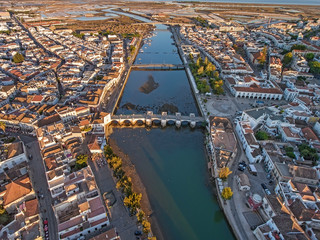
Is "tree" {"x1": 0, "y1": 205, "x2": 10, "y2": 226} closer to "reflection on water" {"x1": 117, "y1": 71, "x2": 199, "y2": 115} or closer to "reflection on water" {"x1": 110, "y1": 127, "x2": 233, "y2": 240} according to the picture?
"reflection on water" {"x1": 110, "y1": 127, "x2": 233, "y2": 240}

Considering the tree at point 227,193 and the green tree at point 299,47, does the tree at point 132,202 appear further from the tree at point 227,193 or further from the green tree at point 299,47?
the green tree at point 299,47

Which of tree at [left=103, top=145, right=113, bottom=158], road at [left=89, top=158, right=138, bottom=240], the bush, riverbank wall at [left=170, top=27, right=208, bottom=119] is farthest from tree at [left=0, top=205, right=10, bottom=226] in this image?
riverbank wall at [left=170, top=27, right=208, bottom=119]

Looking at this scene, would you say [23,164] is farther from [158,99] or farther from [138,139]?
[158,99]

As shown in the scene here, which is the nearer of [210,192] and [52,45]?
[210,192]

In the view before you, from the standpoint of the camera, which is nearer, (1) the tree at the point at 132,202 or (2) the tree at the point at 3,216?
(2) the tree at the point at 3,216

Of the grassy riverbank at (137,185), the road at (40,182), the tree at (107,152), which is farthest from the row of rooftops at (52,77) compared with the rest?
the grassy riverbank at (137,185)

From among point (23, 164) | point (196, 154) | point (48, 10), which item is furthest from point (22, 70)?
point (48, 10)

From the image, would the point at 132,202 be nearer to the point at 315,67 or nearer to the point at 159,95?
the point at 159,95
